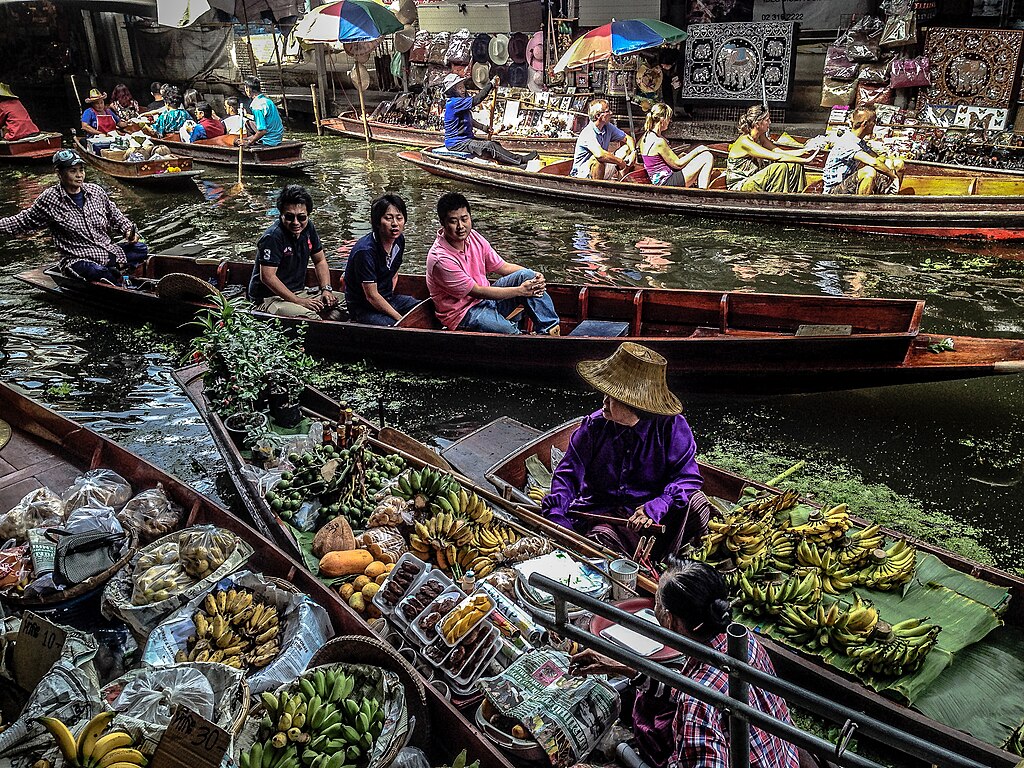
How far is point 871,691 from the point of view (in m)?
3.03

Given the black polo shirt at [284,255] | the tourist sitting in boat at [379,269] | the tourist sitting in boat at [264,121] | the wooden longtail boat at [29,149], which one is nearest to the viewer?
the tourist sitting in boat at [379,269]

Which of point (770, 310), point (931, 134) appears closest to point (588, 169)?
point (931, 134)

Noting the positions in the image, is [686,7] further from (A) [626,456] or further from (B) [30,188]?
(A) [626,456]

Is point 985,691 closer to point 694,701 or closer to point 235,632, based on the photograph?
point 694,701

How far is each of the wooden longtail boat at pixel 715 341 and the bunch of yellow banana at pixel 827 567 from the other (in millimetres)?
2637

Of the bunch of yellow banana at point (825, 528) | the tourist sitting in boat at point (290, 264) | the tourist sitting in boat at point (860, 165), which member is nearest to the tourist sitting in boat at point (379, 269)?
the tourist sitting in boat at point (290, 264)

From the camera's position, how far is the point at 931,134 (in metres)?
13.3

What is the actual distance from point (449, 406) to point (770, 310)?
3022 mm

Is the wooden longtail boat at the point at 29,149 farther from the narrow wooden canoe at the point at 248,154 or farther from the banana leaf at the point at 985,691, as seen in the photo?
the banana leaf at the point at 985,691

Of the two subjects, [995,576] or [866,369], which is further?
[866,369]

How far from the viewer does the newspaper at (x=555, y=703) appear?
8.75ft

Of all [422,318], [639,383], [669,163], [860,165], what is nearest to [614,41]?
[669,163]

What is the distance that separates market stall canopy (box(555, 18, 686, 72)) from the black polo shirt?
25.8ft

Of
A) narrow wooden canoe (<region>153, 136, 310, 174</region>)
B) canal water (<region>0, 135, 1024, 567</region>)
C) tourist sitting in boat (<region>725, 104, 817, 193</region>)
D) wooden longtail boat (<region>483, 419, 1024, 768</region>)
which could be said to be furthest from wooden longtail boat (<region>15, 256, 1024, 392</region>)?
narrow wooden canoe (<region>153, 136, 310, 174</region>)
